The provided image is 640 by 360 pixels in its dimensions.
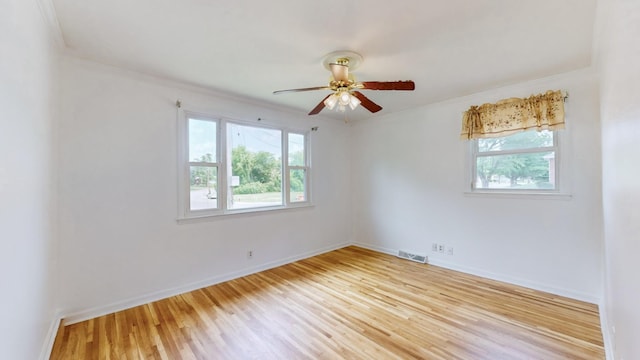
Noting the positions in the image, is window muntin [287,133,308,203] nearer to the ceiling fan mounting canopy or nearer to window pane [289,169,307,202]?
window pane [289,169,307,202]

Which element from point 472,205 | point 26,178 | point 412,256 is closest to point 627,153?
point 472,205

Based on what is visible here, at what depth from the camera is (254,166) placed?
399 cm

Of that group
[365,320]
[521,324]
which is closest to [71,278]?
[365,320]

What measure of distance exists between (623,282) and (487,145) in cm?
264

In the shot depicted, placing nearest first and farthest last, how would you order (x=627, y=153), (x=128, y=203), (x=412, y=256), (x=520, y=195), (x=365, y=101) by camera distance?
(x=627, y=153), (x=365, y=101), (x=128, y=203), (x=520, y=195), (x=412, y=256)

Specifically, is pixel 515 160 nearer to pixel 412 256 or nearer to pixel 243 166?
pixel 412 256

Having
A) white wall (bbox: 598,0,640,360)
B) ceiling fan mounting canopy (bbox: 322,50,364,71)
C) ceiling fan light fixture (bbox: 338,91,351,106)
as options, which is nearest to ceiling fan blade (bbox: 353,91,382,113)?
Answer: ceiling fan light fixture (bbox: 338,91,351,106)

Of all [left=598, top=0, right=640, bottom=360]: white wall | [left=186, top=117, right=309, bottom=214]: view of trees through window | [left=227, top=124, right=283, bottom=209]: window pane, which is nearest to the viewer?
[left=598, top=0, right=640, bottom=360]: white wall

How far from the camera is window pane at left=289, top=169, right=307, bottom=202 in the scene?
4473mm

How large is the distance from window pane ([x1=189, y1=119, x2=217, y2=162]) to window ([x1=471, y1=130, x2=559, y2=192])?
3.62 metres

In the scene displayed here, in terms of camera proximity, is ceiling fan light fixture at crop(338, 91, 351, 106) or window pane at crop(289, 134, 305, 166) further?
window pane at crop(289, 134, 305, 166)

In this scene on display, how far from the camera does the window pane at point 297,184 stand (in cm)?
447

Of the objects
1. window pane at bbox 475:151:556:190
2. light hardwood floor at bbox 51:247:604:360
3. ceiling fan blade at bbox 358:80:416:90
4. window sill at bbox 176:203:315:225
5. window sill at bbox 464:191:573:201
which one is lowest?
light hardwood floor at bbox 51:247:604:360

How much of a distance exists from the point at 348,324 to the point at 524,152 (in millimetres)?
2999
